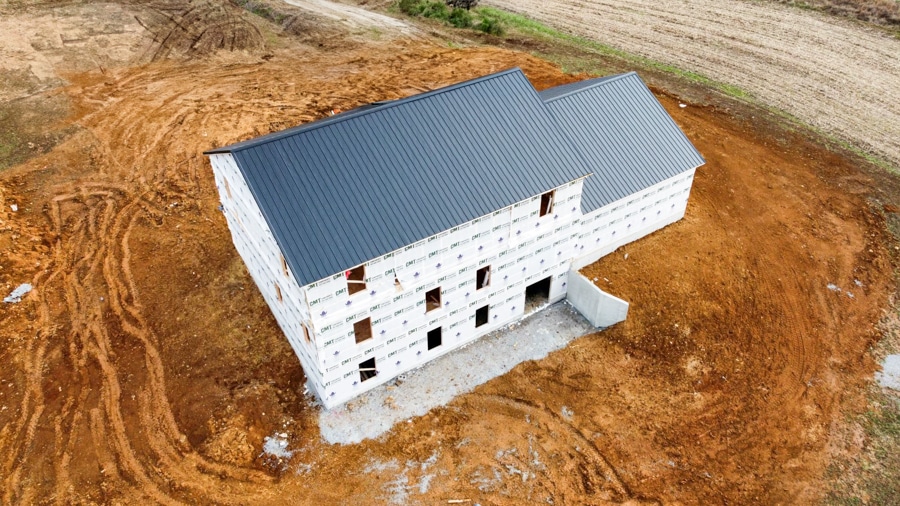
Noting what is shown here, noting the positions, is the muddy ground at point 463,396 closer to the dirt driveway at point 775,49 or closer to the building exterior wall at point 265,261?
the building exterior wall at point 265,261

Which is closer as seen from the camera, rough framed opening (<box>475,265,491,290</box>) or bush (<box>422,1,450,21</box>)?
rough framed opening (<box>475,265,491,290</box>)

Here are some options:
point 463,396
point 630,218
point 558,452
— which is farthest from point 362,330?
point 630,218

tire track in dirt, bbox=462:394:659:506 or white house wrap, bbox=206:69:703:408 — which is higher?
white house wrap, bbox=206:69:703:408

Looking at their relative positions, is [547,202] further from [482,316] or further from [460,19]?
[460,19]

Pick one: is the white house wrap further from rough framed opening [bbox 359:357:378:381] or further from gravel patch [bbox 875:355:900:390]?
gravel patch [bbox 875:355:900:390]

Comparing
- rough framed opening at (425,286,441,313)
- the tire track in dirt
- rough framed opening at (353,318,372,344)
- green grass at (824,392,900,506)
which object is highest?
rough framed opening at (425,286,441,313)

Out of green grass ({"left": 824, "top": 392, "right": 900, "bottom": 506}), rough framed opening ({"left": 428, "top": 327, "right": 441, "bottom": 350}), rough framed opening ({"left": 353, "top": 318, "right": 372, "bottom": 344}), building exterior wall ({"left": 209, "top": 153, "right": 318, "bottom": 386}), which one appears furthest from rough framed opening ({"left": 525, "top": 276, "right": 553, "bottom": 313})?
green grass ({"left": 824, "top": 392, "right": 900, "bottom": 506})
